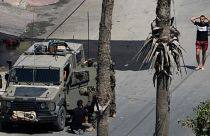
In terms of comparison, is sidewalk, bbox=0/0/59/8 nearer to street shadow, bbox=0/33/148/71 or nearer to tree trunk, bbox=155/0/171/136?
street shadow, bbox=0/33/148/71

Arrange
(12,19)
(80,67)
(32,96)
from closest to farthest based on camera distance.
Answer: (32,96), (80,67), (12,19)

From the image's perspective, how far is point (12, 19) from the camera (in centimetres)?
3134

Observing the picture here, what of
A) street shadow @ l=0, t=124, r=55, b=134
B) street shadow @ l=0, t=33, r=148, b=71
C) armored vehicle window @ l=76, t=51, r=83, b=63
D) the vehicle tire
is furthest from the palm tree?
street shadow @ l=0, t=33, r=148, b=71

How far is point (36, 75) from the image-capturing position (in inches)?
763

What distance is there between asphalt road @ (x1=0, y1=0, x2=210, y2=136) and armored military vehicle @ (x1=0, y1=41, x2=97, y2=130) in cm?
74

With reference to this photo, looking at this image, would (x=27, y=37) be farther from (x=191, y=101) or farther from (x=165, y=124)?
(x=165, y=124)

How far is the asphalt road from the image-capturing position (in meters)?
19.6

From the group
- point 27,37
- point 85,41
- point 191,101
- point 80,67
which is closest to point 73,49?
point 80,67

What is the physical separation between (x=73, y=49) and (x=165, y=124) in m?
8.39

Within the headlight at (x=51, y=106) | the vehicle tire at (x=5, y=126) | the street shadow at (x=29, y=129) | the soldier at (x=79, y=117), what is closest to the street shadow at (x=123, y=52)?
the street shadow at (x=29, y=129)

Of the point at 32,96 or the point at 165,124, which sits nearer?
the point at 165,124

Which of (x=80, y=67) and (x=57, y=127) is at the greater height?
(x=80, y=67)

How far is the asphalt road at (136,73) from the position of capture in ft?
64.2

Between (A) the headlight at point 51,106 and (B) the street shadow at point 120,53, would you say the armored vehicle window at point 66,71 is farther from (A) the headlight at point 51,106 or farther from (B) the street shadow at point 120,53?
(B) the street shadow at point 120,53
